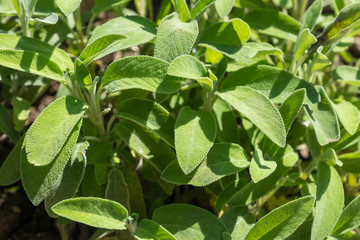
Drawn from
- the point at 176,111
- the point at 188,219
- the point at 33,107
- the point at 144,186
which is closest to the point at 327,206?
the point at 188,219

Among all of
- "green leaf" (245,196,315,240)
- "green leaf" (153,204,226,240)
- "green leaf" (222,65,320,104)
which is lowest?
"green leaf" (153,204,226,240)

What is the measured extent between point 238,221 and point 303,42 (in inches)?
23.1

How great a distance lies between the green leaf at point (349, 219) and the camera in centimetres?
138

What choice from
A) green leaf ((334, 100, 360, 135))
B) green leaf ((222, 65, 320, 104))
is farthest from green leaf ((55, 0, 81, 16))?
green leaf ((334, 100, 360, 135))

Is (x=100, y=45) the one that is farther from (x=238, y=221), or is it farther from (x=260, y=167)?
(x=238, y=221)

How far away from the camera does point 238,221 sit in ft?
4.78

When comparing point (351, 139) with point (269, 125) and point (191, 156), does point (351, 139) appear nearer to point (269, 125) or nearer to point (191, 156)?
point (269, 125)

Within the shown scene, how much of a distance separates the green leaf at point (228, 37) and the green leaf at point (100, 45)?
0.30 metres

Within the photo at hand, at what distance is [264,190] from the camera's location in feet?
4.66

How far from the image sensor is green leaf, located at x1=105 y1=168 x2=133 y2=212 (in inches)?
56.9

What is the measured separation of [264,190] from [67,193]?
0.58m

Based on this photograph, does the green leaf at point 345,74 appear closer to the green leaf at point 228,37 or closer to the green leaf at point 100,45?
the green leaf at point 228,37

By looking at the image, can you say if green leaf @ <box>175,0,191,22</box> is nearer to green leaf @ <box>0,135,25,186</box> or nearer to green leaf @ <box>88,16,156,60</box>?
green leaf @ <box>88,16,156,60</box>

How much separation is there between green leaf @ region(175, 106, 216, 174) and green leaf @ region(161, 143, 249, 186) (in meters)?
0.08
